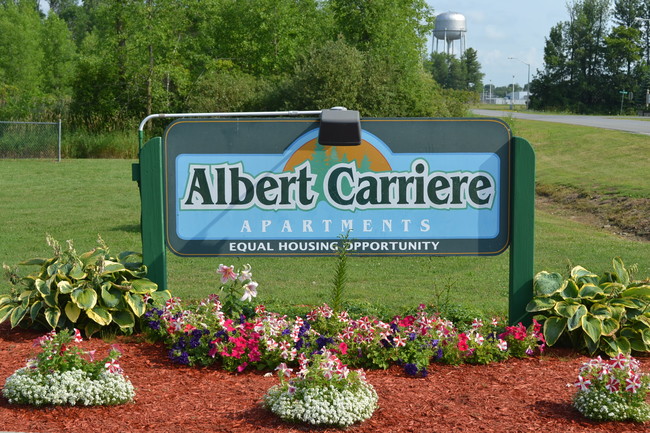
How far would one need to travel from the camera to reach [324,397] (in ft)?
13.9

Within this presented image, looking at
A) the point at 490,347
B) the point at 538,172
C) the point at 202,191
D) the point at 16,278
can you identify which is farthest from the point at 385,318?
the point at 538,172

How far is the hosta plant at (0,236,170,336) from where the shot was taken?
19.3 ft

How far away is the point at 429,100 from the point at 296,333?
2341 centimetres

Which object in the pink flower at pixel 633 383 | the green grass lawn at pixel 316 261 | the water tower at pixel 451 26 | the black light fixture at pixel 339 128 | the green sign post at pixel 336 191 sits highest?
the water tower at pixel 451 26

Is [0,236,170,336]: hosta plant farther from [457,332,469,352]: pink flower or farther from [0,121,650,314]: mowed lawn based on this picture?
[457,332,469,352]: pink flower

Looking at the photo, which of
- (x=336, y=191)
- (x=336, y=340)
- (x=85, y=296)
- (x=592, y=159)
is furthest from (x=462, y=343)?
(x=592, y=159)

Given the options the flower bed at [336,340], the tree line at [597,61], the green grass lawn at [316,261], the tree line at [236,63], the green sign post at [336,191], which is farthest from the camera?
the tree line at [597,61]

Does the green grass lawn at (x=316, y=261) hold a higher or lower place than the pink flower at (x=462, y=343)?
lower

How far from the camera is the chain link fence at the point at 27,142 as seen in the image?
27750mm

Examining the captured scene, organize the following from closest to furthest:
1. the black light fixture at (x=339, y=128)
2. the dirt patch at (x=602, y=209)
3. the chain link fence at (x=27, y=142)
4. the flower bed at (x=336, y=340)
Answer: the flower bed at (x=336, y=340)
the black light fixture at (x=339, y=128)
the dirt patch at (x=602, y=209)
the chain link fence at (x=27, y=142)

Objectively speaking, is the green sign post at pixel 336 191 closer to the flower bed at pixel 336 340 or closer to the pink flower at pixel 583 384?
the flower bed at pixel 336 340

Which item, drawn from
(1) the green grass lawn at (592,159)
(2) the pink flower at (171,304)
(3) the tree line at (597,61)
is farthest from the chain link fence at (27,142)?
(3) the tree line at (597,61)

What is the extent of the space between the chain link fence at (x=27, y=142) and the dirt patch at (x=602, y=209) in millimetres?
17166

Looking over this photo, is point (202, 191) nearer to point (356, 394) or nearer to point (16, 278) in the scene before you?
point (16, 278)
